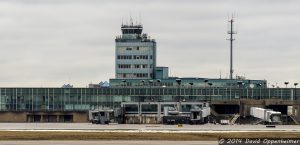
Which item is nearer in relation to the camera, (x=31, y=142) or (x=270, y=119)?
(x=31, y=142)

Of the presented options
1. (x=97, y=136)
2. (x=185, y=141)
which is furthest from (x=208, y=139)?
(x=97, y=136)

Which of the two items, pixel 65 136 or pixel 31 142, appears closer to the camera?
pixel 31 142

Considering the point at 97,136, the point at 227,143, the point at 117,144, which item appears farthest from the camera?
the point at 97,136

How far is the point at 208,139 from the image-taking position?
131 metres

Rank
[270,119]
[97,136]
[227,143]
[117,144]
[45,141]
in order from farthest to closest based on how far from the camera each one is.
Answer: [270,119]
[97,136]
[45,141]
[117,144]
[227,143]

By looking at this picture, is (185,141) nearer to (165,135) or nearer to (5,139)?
(165,135)

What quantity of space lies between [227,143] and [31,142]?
2899cm

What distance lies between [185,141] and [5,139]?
25.3m

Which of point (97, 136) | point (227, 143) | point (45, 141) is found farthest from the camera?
point (97, 136)

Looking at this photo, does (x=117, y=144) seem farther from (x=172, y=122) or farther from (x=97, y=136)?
(x=172, y=122)

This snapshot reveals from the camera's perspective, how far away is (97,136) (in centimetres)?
13412

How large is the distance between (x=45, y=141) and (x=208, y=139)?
23437 mm

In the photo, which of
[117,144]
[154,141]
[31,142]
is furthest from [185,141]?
[31,142]

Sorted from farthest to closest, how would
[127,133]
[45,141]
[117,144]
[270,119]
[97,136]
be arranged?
[270,119], [127,133], [97,136], [45,141], [117,144]
